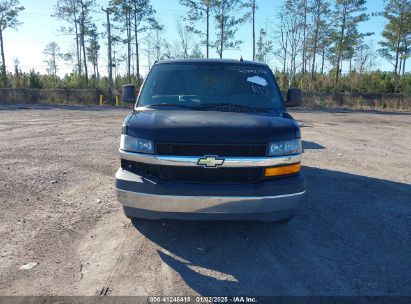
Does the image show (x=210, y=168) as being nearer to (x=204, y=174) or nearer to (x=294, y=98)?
(x=204, y=174)

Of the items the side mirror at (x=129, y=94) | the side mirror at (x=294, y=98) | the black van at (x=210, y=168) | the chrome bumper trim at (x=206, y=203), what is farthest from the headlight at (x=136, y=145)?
the side mirror at (x=294, y=98)

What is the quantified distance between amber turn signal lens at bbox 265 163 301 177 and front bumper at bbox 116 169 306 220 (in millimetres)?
74

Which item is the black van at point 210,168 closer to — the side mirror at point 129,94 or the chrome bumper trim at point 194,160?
the chrome bumper trim at point 194,160

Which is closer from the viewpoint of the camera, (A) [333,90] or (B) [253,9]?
(A) [333,90]

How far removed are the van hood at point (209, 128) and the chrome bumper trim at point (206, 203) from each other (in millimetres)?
546

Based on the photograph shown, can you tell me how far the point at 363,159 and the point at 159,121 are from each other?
6.49 m

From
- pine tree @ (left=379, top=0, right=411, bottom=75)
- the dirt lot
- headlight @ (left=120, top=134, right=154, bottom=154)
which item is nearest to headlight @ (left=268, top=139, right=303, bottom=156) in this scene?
the dirt lot

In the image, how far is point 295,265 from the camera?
3488 mm

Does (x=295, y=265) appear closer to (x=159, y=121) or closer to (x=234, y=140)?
(x=234, y=140)

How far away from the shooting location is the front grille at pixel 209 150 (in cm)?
346

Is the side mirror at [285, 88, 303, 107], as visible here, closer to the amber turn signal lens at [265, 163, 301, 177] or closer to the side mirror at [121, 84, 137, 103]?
the amber turn signal lens at [265, 163, 301, 177]

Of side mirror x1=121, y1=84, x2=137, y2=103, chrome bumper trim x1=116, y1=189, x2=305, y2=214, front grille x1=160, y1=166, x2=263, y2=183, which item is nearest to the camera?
chrome bumper trim x1=116, y1=189, x2=305, y2=214

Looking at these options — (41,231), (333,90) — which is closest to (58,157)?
(41,231)

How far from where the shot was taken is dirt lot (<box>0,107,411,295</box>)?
3.13 m
